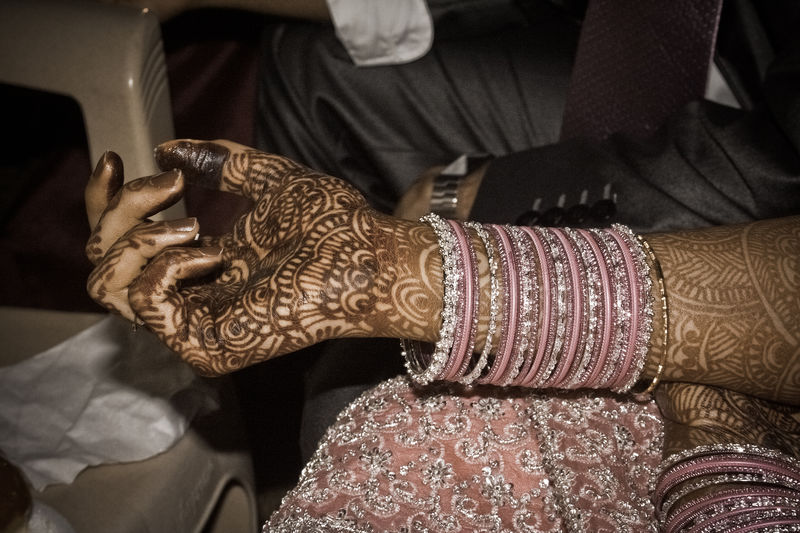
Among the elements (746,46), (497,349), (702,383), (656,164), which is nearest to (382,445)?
(497,349)

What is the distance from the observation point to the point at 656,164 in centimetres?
97

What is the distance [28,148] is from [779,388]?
1.65 m

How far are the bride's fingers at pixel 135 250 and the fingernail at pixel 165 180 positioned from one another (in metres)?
0.04

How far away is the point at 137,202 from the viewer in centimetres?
67

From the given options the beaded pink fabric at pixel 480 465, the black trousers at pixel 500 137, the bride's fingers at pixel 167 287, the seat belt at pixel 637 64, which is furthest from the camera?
the seat belt at pixel 637 64

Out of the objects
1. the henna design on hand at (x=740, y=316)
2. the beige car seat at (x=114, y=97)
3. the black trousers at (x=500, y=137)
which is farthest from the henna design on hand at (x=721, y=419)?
the beige car seat at (x=114, y=97)

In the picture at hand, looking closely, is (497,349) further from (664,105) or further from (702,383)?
(664,105)

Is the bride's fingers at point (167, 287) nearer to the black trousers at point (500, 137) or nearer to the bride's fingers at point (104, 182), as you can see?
the bride's fingers at point (104, 182)

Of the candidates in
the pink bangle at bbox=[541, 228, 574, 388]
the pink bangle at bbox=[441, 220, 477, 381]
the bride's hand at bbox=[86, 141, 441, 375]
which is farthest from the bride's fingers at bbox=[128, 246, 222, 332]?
the pink bangle at bbox=[541, 228, 574, 388]

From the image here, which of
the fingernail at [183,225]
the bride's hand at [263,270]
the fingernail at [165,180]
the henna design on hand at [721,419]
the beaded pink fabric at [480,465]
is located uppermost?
the fingernail at [165,180]

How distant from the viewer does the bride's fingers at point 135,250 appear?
643mm

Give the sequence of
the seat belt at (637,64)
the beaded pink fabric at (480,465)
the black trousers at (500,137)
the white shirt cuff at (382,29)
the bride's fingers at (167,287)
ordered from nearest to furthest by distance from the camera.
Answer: the bride's fingers at (167,287), the beaded pink fabric at (480,465), the black trousers at (500,137), the seat belt at (637,64), the white shirt cuff at (382,29)

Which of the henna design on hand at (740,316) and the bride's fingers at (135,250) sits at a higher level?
the bride's fingers at (135,250)

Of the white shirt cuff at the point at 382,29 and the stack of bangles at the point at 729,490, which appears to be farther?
the white shirt cuff at the point at 382,29
